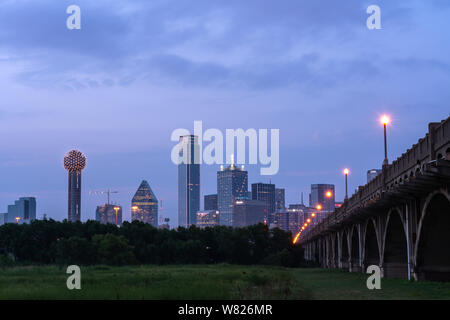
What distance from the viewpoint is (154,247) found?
113500 millimetres

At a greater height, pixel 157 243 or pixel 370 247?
pixel 370 247

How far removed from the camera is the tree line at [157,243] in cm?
11288

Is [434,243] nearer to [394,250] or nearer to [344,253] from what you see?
[394,250]

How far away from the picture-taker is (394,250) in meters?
57.3

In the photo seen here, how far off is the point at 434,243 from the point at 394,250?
43.1 feet

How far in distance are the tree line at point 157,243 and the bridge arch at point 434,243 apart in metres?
63.9

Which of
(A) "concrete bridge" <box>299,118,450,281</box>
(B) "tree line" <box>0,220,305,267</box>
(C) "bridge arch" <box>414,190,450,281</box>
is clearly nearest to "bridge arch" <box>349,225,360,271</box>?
(A) "concrete bridge" <box>299,118,450,281</box>

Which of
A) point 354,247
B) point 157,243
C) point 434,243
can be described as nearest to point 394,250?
point 434,243

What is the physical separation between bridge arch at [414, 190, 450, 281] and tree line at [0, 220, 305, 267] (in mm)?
63867

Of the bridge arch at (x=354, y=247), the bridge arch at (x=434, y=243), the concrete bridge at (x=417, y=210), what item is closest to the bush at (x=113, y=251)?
the bridge arch at (x=354, y=247)

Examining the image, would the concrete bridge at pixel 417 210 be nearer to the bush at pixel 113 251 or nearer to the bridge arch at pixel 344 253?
the bridge arch at pixel 344 253
